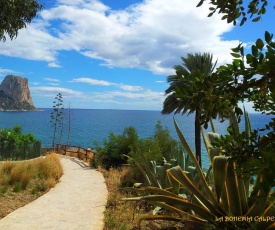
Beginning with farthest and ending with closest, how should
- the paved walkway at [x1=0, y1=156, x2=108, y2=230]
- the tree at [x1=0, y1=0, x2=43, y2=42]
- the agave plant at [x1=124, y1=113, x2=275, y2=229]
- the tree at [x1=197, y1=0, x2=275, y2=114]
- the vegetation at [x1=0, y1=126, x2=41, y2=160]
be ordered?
the vegetation at [x1=0, y1=126, x2=41, y2=160]
the tree at [x1=0, y1=0, x2=43, y2=42]
the paved walkway at [x1=0, y1=156, x2=108, y2=230]
the agave plant at [x1=124, y1=113, x2=275, y2=229]
the tree at [x1=197, y1=0, x2=275, y2=114]

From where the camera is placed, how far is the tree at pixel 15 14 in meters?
9.22

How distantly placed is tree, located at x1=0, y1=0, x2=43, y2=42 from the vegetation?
15.4 m

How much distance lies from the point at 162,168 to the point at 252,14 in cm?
583

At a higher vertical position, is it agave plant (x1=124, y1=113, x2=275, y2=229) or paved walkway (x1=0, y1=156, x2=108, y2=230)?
agave plant (x1=124, y1=113, x2=275, y2=229)

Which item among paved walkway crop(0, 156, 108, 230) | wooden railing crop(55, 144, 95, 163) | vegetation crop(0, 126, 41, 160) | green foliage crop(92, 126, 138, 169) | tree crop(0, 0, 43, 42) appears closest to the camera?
paved walkway crop(0, 156, 108, 230)

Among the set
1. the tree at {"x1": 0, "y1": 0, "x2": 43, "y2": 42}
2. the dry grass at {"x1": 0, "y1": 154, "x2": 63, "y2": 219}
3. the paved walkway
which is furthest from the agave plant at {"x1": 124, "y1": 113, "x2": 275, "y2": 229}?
the tree at {"x1": 0, "y1": 0, "x2": 43, "y2": 42}

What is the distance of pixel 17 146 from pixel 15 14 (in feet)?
A: 55.1

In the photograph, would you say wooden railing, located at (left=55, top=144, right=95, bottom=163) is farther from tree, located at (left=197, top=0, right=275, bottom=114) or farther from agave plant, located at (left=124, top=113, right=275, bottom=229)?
tree, located at (left=197, top=0, right=275, bottom=114)

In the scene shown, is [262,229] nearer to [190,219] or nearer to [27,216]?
[190,219]

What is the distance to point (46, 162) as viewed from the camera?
15195 millimetres

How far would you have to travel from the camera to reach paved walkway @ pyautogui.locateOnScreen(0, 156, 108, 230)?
283 inches

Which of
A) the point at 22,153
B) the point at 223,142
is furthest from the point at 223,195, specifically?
the point at 22,153

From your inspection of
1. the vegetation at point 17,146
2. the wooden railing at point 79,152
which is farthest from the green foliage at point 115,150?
the vegetation at point 17,146

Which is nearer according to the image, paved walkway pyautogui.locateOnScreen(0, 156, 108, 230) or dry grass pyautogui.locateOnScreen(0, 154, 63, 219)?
paved walkway pyautogui.locateOnScreen(0, 156, 108, 230)
